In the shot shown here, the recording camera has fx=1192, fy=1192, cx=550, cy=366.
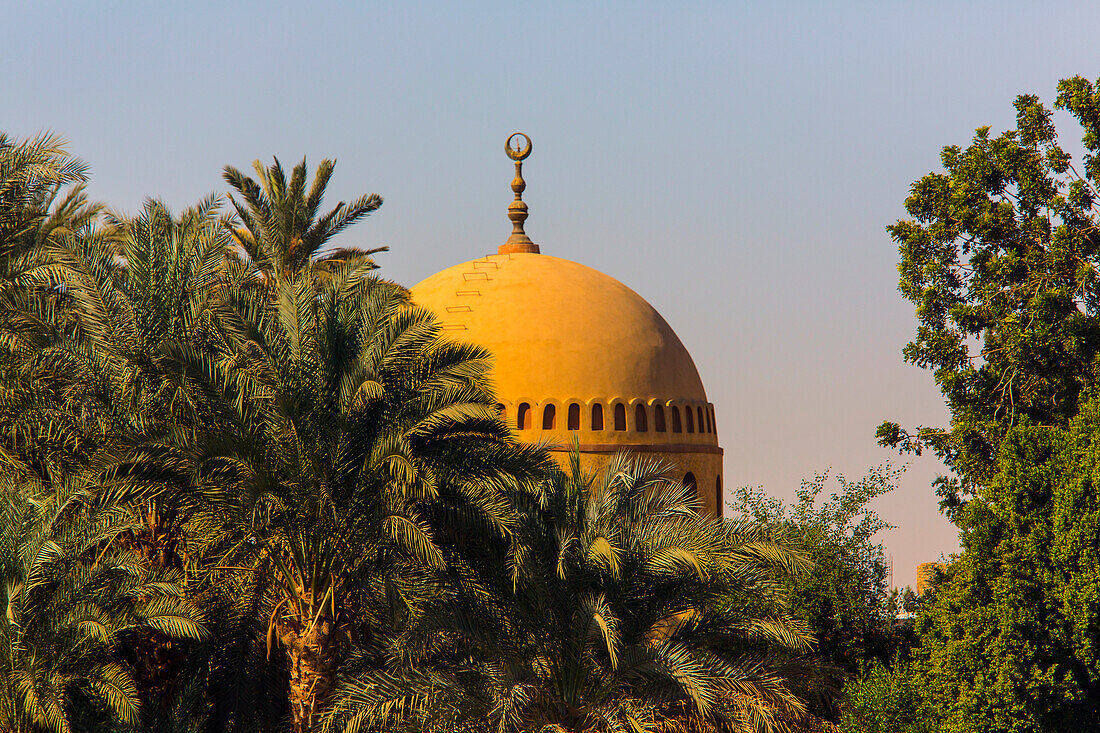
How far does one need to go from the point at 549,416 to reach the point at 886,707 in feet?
25.8

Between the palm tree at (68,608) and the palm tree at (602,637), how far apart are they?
229cm

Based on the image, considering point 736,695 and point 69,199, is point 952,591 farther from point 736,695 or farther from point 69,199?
point 69,199

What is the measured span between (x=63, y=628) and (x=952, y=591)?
11.5 meters

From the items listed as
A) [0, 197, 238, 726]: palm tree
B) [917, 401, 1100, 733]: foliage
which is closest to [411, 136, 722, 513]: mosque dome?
[917, 401, 1100, 733]: foliage

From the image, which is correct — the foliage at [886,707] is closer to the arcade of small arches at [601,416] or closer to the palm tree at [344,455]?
the arcade of small arches at [601,416]

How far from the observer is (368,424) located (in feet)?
42.8

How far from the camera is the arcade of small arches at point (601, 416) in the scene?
71.1ft

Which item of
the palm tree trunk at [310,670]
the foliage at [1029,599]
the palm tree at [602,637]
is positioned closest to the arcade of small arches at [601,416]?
the foliage at [1029,599]

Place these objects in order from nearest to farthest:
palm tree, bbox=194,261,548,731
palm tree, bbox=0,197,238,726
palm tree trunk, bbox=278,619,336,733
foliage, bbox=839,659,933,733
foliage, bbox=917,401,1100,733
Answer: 1. palm tree, bbox=194,261,548,731
2. palm tree, bbox=0,197,238,726
3. palm tree trunk, bbox=278,619,336,733
4. foliage, bbox=917,401,1100,733
5. foliage, bbox=839,659,933,733

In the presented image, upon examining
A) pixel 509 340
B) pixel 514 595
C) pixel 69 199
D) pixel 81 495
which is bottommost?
pixel 514 595

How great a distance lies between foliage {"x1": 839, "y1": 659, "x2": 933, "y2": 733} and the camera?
1672 centimetres

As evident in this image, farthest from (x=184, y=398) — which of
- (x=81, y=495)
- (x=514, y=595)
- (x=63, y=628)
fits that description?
(x=514, y=595)

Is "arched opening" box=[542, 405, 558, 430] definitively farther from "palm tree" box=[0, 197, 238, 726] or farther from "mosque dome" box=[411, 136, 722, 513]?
"palm tree" box=[0, 197, 238, 726]

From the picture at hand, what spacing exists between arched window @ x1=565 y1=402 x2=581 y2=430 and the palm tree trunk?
9009 millimetres
